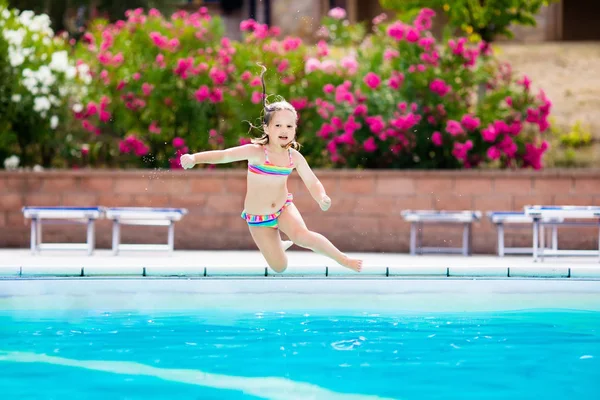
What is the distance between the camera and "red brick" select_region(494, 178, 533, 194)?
35.2 ft

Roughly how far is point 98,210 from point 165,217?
0.67 metres

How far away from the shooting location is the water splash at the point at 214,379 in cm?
402

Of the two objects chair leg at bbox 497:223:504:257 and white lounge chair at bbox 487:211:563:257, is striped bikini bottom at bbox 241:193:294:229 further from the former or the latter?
chair leg at bbox 497:223:504:257

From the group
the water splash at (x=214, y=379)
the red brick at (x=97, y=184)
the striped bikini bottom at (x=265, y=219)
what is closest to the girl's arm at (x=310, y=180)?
the striped bikini bottom at (x=265, y=219)

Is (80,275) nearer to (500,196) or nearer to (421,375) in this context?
(421,375)

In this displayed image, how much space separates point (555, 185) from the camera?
419 inches

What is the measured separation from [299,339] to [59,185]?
641 cm

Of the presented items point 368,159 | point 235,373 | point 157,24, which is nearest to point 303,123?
point 368,159

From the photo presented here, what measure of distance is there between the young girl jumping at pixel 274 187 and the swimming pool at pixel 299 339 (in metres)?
0.48

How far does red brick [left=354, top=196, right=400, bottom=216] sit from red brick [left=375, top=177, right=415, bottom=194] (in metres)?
0.09

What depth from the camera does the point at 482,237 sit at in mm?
10758

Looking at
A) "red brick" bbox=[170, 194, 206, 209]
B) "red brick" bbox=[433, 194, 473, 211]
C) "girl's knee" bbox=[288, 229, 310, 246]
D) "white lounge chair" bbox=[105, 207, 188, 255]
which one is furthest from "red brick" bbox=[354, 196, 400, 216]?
"girl's knee" bbox=[288, 229, 310, 246]

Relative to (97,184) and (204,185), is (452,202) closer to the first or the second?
(204,185)

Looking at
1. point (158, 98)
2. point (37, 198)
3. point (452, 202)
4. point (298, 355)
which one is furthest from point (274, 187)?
point (158, 98)
